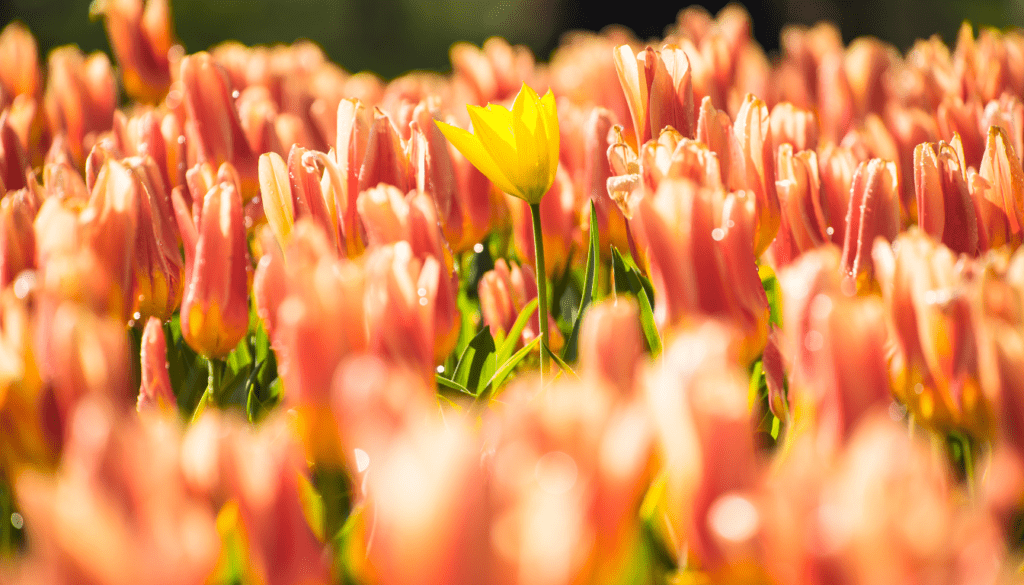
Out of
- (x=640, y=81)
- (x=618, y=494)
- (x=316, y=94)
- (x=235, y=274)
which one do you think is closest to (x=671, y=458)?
(x=618, y=494)

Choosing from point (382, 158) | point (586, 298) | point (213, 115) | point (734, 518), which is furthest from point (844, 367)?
point (213, 115)

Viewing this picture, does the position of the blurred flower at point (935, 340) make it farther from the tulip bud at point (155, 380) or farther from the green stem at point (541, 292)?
the tulip bud at point (155, 380)

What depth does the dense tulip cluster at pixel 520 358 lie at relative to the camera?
57cm

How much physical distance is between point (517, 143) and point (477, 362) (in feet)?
1.11

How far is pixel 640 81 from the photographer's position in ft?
4.75

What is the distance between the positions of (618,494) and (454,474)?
0.13m

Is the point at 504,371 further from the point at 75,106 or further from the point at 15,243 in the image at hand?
the point at 75,106

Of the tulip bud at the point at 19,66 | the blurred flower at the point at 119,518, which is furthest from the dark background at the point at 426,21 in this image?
the blurred flower at the point at 119,518

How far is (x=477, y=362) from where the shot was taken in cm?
134

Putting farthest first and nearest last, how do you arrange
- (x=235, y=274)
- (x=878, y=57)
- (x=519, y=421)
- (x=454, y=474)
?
(x=878, y=57) → (x=235, y=274) → (x=519, y=421) → (x=454, y=474)

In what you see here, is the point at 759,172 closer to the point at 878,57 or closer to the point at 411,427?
the point at 411,427

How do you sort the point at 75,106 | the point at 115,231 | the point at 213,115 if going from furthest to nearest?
the point at 75,106, the point at 213,115, the point at 115,231

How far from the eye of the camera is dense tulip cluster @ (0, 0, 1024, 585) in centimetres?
57

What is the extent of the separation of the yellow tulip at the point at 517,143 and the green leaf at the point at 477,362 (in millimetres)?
242
